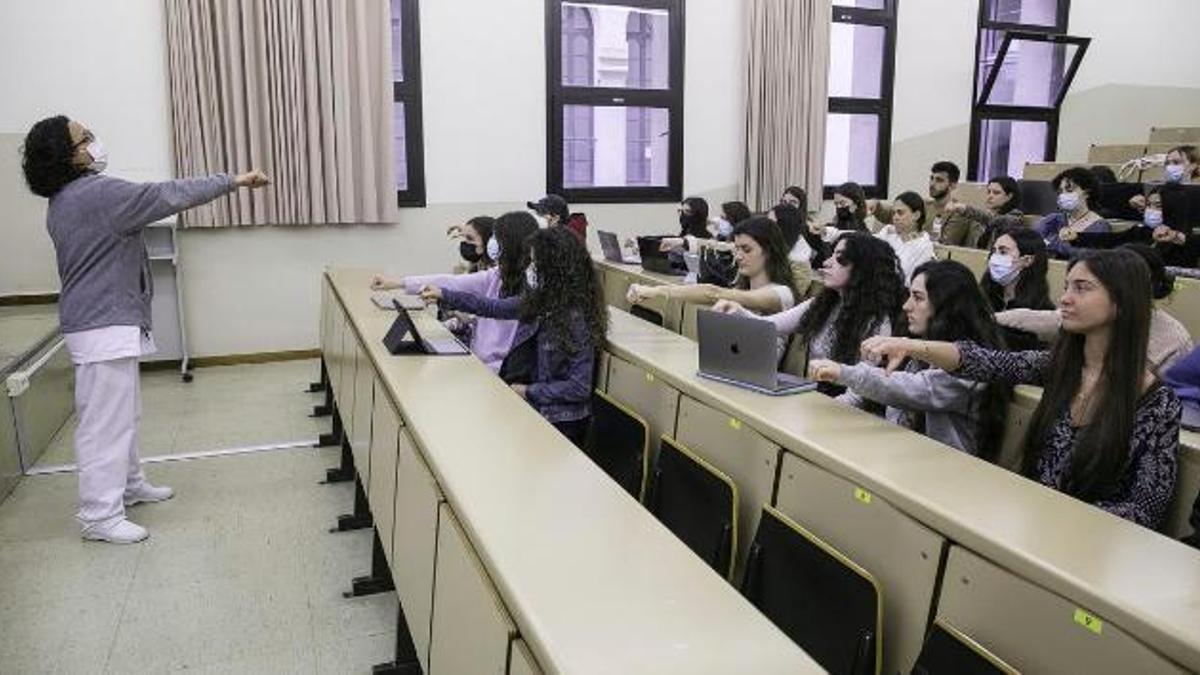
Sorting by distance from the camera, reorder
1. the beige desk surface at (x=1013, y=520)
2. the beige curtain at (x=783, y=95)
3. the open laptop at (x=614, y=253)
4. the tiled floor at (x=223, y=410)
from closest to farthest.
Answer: the beige desk surface at (x=1013, y=520), the tiled floor at (x=223, y=410), the open laptop at (x=614, y=253), the beige curtain at (x=783, y=95)

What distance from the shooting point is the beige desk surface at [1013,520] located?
1229 millimetres

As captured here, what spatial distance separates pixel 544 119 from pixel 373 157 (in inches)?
51.6

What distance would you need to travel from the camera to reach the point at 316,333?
6445 millimetres

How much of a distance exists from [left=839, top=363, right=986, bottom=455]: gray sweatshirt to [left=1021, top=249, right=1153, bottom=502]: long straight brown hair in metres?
0.17

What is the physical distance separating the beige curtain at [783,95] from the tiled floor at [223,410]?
3820 mm

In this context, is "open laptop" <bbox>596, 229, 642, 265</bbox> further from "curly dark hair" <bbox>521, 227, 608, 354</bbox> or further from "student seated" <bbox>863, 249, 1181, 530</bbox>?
"student seated" <bbox>863, 249, 1181, 530</bbox>

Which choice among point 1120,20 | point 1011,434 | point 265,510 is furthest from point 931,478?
point 1120,20

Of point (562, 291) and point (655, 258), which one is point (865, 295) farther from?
point (655, 258)

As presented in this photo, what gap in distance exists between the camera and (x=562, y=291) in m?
2.98

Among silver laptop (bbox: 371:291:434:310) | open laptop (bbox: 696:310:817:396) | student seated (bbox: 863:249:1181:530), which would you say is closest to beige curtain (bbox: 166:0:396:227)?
silver laptop (bbox: 371:291:434:310)

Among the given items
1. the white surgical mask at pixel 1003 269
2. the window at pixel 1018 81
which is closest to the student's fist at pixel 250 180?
the white surgical mask at pixel 1003 269

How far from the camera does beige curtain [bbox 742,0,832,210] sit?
7.04m

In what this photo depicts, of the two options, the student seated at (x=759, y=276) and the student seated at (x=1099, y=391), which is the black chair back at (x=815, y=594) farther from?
the student seated at (x=759, y=276)

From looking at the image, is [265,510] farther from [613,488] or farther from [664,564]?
[664,564]
